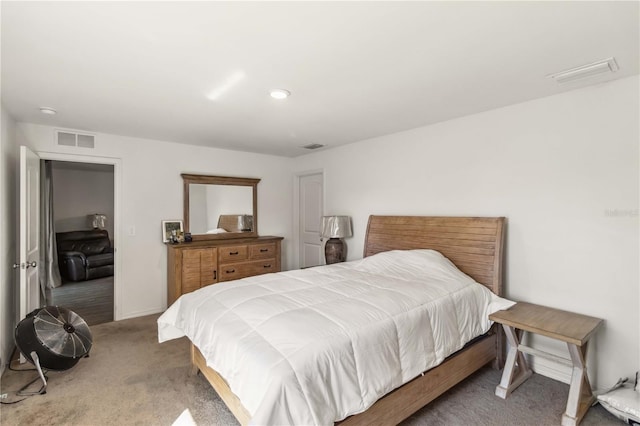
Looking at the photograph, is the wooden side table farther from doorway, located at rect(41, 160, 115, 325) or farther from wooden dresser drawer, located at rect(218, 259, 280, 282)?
doorway, located at rect(41, 160, 115, 325)

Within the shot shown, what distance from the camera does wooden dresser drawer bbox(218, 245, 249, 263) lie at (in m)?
4.11

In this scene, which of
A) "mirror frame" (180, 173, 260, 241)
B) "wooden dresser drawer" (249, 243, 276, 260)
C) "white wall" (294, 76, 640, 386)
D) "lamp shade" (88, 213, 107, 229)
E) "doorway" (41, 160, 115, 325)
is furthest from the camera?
"lamp shade" (88, 213, 107, 229)

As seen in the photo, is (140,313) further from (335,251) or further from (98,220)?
(98,220)

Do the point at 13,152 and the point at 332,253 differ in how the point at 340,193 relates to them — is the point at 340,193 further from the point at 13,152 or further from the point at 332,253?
the point at 13,152

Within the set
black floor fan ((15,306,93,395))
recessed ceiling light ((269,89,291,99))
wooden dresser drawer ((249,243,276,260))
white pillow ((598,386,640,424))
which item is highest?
recessed ceiling light ((269,89,291,99))

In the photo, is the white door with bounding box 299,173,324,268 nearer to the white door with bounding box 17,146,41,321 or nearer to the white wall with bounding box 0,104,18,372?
the white door with bounding box 17,146,41,321

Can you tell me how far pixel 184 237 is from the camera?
13.8 ft

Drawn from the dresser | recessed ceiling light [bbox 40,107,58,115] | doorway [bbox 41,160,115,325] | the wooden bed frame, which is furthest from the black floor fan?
doorway [bbox 41,160,115,325]

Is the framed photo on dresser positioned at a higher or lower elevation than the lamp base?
higher

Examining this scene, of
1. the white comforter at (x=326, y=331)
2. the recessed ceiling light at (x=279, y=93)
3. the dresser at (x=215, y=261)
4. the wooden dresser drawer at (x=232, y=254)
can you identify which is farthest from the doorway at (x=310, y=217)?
the recessed ceiling light at (x=279, y=93)

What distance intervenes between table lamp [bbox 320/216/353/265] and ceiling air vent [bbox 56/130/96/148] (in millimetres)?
2996

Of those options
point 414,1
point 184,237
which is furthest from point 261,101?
point 184,237

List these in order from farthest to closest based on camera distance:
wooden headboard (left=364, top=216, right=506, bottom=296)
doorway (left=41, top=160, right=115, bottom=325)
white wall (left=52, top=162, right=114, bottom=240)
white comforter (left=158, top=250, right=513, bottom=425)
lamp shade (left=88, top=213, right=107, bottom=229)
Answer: lamp shade (left=88, top=213, right=107, bottom=229), white wall (left=52, top=162, right=114, bottom=240), doorway (left=41, top=160, right=115, bottom=325), wooden headboard (left=364, top=216, right=506, bottom=296), white comforter (left=158, top=250, right=513, bottom=425)

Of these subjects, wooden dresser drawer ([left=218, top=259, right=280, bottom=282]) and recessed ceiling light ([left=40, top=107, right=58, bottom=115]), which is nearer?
recessed ceiling light ([left=40, top=107, right=58, bottom=115])
